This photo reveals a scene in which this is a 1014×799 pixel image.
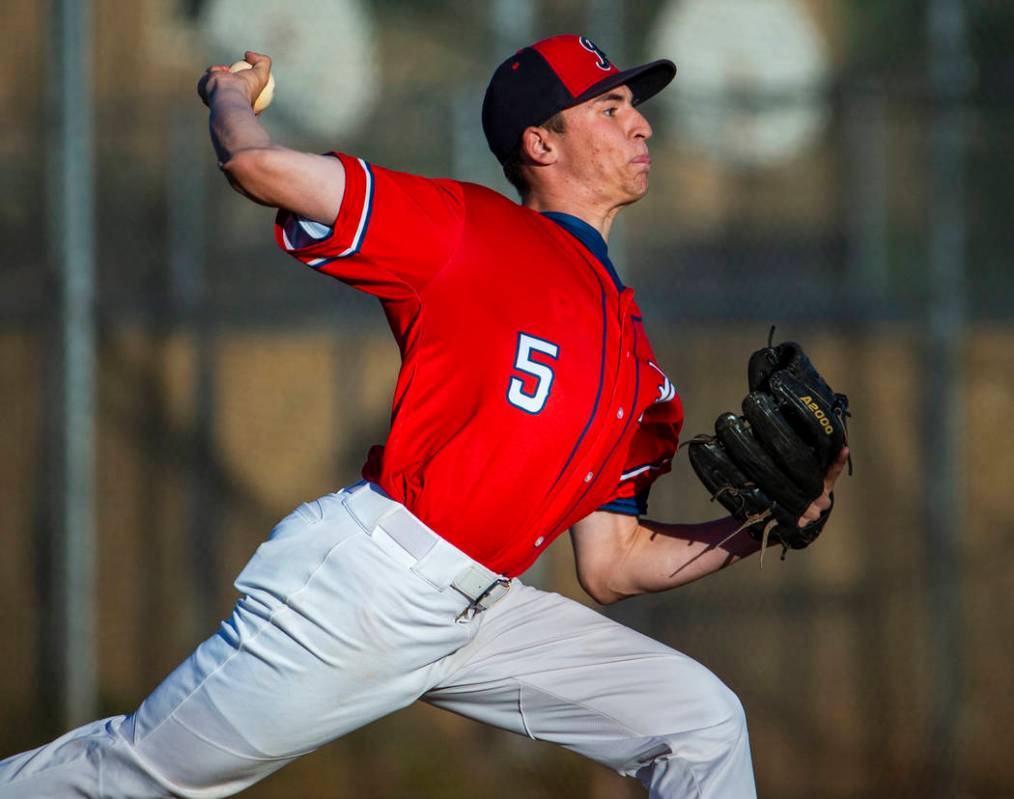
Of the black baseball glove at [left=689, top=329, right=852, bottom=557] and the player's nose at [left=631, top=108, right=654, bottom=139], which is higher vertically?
the player's nose at [left=631, top=108, right=654, bottom=139]

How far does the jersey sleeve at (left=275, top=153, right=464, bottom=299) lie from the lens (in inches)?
94.1

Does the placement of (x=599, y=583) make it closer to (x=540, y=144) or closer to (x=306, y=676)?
(x=306, y=676)

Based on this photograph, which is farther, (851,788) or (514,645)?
(851,788)

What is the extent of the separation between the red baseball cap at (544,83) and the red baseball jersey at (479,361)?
0.41 meters

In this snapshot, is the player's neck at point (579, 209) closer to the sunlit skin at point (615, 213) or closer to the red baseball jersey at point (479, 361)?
the sunlit skin at point (615, 213)

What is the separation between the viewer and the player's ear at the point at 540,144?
304 cm

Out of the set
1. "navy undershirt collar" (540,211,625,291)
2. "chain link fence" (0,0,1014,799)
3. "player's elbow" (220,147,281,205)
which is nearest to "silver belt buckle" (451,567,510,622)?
"navy undershirt collar" (540,211,625,291)

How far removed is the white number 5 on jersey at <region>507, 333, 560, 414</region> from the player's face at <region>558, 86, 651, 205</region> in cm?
59

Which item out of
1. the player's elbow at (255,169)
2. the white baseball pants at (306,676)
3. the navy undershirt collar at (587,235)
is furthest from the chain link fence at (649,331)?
the player's elbow at (255,169)

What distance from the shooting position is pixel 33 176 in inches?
213

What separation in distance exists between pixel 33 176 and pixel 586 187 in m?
Result: 3.25

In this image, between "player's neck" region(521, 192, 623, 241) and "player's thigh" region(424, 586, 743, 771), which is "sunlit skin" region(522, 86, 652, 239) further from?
"player's thigh" region(424, 586, 743, 771)

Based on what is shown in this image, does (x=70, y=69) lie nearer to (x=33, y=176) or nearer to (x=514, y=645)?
(x=33, y=176)

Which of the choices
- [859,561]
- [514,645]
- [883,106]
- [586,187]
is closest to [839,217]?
[883,106]
